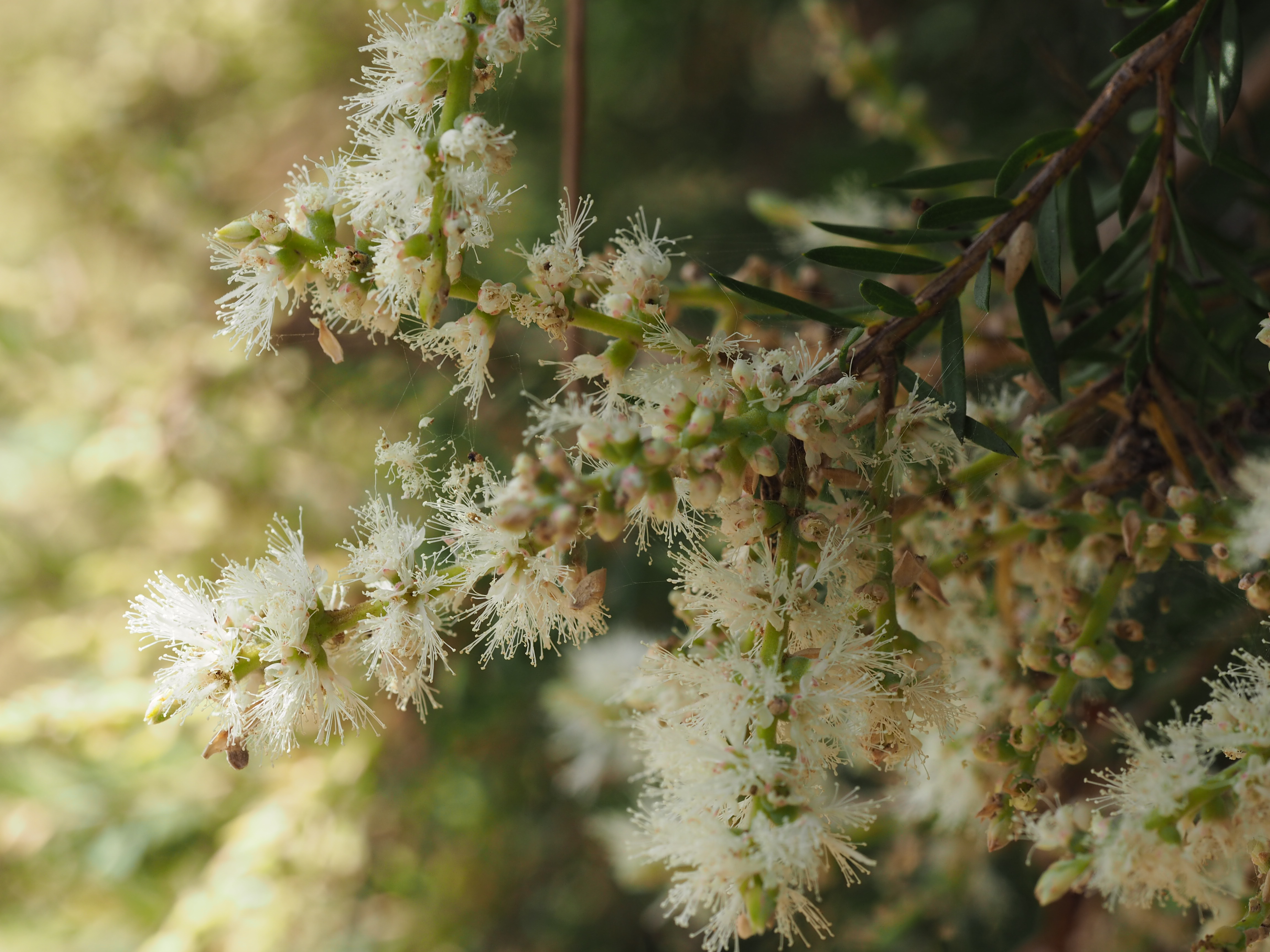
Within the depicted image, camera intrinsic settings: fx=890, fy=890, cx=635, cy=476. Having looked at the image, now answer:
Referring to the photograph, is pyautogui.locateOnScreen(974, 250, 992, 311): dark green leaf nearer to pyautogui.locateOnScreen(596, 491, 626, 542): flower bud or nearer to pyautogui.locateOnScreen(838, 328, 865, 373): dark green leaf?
pyautogui.locateOnScreen(838, 328, 865, 373): dark green leaf

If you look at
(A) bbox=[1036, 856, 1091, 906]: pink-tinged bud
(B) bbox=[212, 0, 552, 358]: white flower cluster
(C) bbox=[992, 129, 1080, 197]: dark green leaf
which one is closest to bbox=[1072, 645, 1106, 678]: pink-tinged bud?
(A) bbox=[1036, 856, 1091, 906]: pink-tinged bud

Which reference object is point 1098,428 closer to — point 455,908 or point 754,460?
point 754,460

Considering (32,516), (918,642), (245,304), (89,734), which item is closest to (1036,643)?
(918,642)

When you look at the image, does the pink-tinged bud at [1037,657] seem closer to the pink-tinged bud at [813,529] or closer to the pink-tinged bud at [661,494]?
the pink-tinged bud at [813,529]

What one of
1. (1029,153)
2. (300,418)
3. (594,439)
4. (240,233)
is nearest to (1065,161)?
(1029,153)

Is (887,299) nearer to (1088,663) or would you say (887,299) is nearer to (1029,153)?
(1029,153)

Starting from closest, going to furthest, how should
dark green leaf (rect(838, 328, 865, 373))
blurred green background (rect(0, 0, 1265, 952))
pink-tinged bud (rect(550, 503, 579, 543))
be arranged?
pink-tinged bud (rect(550, 503, 579, 543)), dark green leaf (rect(838, 328, 865, 373)), blurred green background (rect(0, 0, 1265, 952))

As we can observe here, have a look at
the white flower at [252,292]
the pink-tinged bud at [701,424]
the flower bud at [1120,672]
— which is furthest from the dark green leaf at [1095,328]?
the white flower at [252,292]
